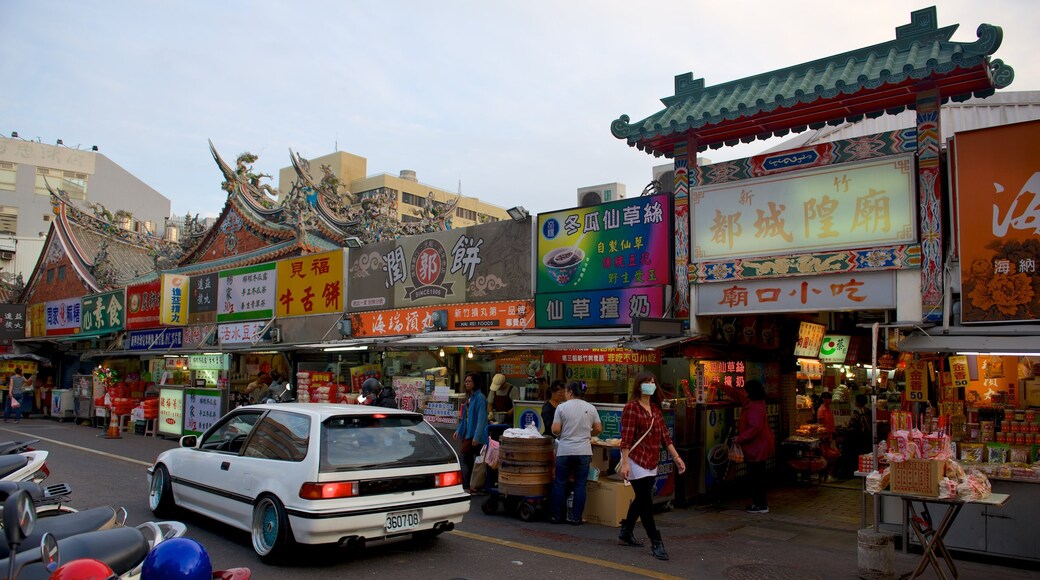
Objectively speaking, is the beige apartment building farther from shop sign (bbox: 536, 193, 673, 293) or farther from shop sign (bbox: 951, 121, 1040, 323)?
shop sign (bbox: 951, 121, 1040, 323)

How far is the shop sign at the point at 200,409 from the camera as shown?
16.9m

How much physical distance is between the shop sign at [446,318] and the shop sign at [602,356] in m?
1.12

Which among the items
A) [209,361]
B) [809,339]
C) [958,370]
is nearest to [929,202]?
[958,370]

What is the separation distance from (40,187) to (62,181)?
5.02 feet

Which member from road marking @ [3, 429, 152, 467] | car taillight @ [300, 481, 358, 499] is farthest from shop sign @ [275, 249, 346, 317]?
car taillight @ [300, 481, 358, 499]

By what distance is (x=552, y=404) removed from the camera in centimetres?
977

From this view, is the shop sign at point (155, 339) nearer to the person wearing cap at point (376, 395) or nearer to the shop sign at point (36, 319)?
the shop sign at point (36, 319)

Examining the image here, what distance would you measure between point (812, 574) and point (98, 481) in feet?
34.1

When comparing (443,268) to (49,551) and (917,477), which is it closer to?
(917,477)

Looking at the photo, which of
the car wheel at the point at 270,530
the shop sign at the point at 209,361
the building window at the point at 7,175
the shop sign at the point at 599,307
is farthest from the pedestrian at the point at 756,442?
the building window at the point at 7,175

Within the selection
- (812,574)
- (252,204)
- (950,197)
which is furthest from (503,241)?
(252,204)

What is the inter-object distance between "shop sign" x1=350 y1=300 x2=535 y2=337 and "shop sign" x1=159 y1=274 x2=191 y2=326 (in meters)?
8.66

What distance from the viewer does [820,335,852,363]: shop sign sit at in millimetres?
13508

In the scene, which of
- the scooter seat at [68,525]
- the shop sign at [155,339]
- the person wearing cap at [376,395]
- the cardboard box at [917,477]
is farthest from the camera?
the shop sign at [155,339]
